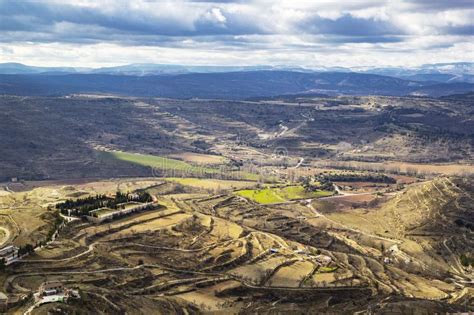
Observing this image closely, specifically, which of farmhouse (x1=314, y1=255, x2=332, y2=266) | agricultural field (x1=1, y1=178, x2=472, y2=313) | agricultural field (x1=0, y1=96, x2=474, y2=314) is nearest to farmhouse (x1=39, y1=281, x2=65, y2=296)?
agricultural field (x1=0, y1=96, x2=474, y2=314)

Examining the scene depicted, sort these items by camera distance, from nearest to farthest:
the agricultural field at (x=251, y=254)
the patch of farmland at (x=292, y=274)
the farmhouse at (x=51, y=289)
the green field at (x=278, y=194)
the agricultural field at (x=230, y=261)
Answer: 1. the farmhouse at (x=51, y=289)
2. the agricultural field at (x=251, y=254)
3. the agricultural field at (x=230, y=261)
4. the patch of farmland at (x=292, y=274)
5. the green field at (x=278, y=194)

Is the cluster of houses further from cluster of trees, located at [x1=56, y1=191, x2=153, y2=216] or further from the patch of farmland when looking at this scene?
cluster of trees, located at [x1=56, y1=191, x2=153, y2=216]

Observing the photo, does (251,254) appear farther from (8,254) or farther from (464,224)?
(464,224)

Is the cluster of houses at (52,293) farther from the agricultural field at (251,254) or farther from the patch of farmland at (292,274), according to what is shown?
the patch of farmland at (292,274)

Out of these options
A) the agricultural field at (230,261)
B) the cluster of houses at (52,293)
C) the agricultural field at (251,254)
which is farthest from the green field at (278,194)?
the cluster of houses at (52,293)

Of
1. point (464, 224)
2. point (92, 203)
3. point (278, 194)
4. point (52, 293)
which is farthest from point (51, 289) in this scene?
point (278, 194)
